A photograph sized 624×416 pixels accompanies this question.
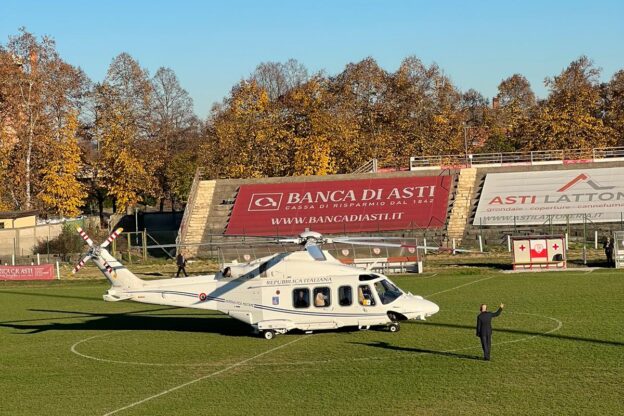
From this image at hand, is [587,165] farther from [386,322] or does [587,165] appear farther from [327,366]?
[327,366]

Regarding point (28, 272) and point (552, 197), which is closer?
point (28, 272)

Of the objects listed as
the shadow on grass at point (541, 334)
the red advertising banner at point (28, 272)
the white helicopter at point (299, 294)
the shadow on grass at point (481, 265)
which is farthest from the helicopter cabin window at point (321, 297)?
the red advertising banner at point (28, 272)

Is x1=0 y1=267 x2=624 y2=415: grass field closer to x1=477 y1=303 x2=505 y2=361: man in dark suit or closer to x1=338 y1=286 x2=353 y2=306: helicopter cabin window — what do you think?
x1=477 y1=303 x2=505 y2=361: man in dark suit

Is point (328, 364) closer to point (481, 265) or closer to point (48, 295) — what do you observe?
point (48, 295)

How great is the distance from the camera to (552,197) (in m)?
60.8

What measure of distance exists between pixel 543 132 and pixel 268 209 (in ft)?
115

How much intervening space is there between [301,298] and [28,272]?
3246 centimetres

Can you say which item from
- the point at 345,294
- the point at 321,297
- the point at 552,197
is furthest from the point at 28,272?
the point at 552,197

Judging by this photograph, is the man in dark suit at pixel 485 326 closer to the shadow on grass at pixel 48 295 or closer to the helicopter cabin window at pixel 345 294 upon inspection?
the helicopter cabin window at pixel 345 294

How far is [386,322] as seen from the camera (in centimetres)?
2711

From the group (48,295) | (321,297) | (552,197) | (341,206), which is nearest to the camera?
(321,297)

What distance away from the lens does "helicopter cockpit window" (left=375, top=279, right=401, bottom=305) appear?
88.8 feet

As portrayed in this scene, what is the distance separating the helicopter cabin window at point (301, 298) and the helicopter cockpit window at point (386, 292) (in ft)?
7.65

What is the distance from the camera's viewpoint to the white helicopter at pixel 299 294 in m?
27.0
